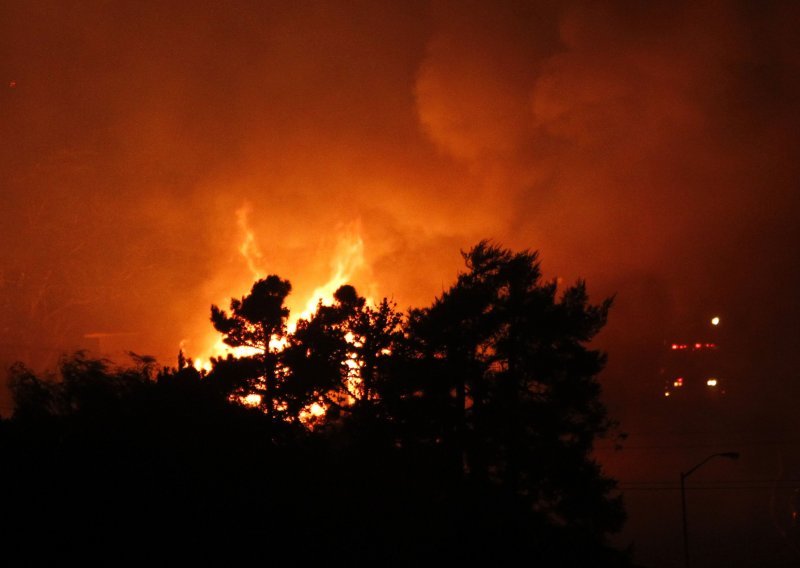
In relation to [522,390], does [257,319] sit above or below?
above

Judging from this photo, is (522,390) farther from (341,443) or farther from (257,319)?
(257,319)

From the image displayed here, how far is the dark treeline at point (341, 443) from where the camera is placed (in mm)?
11391

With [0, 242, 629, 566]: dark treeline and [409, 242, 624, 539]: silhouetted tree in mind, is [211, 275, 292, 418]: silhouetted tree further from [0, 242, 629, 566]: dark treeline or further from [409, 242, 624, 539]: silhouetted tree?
[409, 242, 624, 539]: silhouetted tree

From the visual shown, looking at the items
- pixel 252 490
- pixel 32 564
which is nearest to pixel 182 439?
pixel 252 490

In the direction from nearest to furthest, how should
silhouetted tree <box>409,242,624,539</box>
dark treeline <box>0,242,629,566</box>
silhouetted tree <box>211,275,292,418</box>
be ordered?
dark treeline <box>0,242,629,566</box>, silhouetted tree <box>409,242,624,539</box>, silhouetted tree <box>211,275,292,418</box>

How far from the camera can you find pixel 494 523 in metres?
14.6

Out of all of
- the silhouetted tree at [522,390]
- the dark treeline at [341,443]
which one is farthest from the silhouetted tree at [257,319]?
the silhouetted tree at [522,390]

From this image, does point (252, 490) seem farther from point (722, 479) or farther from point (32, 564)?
point (722, 479)

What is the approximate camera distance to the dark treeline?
1139cm

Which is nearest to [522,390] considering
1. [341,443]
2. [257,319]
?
[341,443]

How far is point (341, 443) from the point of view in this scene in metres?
20.9

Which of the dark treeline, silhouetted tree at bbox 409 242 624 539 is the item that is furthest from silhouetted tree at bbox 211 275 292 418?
silhouetted tree at bbox 409 242 624 539

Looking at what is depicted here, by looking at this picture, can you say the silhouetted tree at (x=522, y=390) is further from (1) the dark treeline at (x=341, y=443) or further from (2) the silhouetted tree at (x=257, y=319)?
(2) the silhouetted tree at (x=257, y=319)

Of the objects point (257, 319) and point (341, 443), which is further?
point (257, 319)
